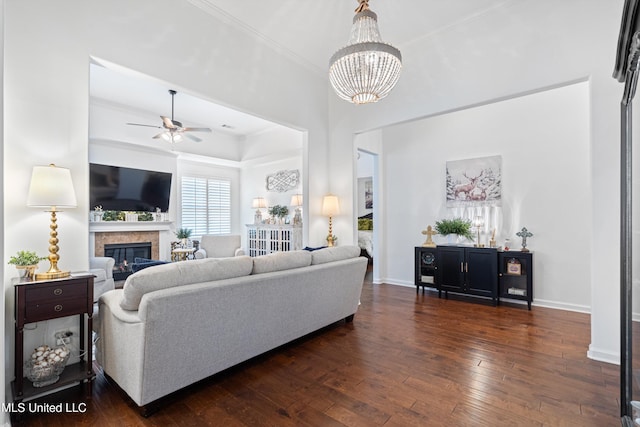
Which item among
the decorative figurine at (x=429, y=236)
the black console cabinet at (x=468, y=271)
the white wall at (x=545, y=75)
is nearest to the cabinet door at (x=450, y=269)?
the black console cabinet at (x=468, y=271)

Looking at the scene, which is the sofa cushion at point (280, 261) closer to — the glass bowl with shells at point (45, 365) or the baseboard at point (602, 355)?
the glass bowl with shells at point (45, 365)

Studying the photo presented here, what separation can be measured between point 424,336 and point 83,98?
12.8 feet

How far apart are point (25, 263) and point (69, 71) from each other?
154cm

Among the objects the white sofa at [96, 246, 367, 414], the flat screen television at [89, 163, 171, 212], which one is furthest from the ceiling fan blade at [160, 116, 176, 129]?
the white sofa at [96, 246, 367, 414]

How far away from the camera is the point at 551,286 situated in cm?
429

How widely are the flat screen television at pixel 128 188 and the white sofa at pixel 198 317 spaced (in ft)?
14.1

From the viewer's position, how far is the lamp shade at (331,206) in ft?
15.7

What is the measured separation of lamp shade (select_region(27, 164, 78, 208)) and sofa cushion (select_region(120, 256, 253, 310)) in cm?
80

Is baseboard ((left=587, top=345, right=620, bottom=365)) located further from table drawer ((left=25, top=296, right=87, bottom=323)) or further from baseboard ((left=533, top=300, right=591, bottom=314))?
table drawer ((left=25, top=296, right=87, bottom=323))

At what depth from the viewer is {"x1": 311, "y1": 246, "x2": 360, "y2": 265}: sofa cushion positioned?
3102 mm

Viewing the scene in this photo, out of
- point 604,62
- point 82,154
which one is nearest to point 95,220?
point 82,154

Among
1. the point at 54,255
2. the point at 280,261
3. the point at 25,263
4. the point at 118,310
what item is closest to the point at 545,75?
the point at 280,261

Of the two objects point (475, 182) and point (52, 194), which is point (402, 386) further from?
point (475, 182)

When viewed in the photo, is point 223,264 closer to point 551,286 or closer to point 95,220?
point 551,286
